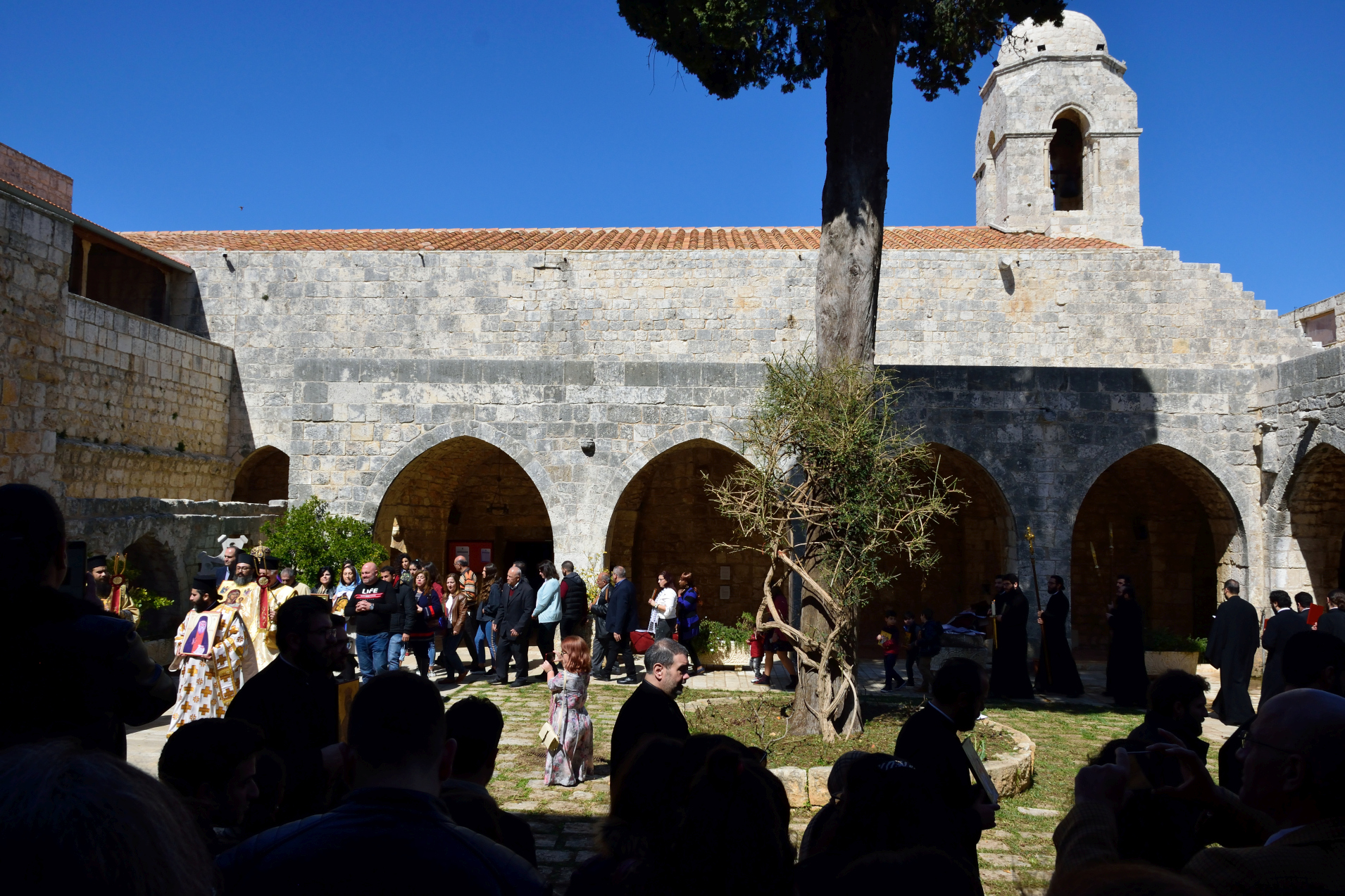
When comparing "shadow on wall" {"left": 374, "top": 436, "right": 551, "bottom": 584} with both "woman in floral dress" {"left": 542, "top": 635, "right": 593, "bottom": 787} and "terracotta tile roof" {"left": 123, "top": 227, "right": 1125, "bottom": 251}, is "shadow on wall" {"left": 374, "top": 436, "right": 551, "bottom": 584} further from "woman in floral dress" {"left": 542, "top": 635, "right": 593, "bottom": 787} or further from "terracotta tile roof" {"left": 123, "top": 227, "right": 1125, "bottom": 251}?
"woman in floral dress" {"left": 542, "top": 635, "right": 593, "bottom": 787}

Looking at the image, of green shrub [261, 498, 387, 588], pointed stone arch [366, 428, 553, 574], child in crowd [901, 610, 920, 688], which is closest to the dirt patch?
child in crowd [901, 610, 920, 688]

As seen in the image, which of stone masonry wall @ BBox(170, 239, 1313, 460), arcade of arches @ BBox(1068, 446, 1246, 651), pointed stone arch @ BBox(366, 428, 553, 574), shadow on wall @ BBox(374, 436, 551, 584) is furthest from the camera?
stone masonry wall @ BBox(170, 239, 1313, 460)

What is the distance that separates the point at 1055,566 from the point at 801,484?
566 cm

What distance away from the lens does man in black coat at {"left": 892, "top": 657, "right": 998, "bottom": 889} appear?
249 centimetres

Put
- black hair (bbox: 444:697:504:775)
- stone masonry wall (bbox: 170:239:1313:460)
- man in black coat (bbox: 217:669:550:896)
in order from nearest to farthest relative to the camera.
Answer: man in black coat (bbox: 217:669:550:896), black hair (bbox: 444:697:504:775), stone masonry wall (bbox: 170:239:1313:460)

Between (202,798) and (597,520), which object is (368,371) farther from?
(202,798)

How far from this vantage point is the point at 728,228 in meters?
17.9

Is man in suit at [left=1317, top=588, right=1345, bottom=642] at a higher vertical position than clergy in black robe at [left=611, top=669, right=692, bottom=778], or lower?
higher

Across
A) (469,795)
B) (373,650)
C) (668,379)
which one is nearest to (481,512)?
(668,379)

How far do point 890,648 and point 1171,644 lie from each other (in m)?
3.58

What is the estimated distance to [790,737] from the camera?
6.00 meters

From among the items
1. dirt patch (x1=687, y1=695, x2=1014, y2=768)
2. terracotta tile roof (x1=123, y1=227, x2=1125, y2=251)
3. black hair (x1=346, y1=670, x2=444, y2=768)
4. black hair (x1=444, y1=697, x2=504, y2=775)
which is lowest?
dirt patch (x1=687, y1=695, x2=1014, y2=768)

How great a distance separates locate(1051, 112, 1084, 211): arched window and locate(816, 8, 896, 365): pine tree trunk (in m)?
13.4

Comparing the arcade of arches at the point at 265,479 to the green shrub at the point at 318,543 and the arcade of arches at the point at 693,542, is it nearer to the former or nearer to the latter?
the green shrub at the point at 318,543
